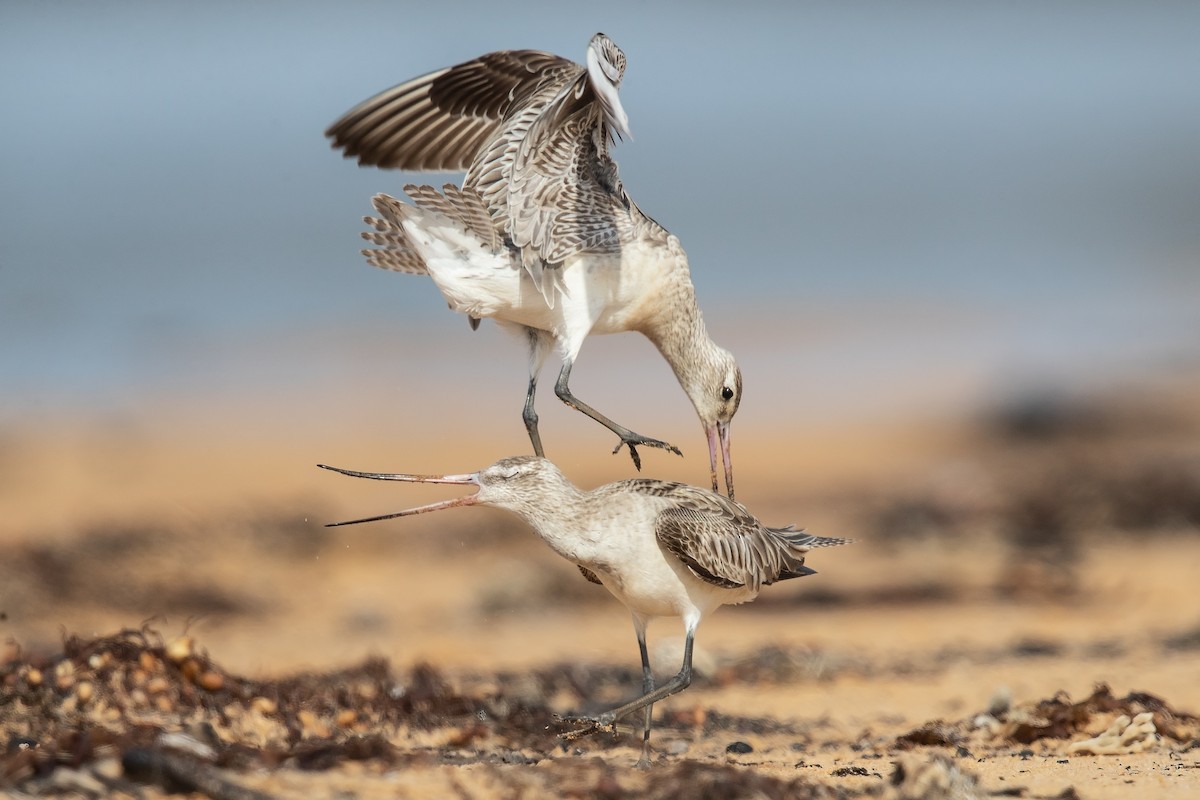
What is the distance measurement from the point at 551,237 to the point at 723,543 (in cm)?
213

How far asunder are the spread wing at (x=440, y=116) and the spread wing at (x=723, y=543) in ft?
9.90

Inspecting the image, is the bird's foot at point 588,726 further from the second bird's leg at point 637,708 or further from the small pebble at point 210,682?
the small pebble at point 210,682

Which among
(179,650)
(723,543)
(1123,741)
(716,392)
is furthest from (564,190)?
(1123,741)

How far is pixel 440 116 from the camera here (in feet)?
29.6

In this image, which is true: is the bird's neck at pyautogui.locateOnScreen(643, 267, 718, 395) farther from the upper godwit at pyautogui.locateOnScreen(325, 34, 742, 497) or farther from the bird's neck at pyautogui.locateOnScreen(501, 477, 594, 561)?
the bird's neck at pyautogui.locateOnScreen(501, 477, 594, 561)

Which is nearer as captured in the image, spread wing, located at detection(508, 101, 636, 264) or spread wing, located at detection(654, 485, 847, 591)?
spread wing, located at detection(654, 485, 847, 591)

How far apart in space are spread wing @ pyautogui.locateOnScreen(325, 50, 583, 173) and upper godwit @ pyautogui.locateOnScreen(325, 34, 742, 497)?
0.5 inches

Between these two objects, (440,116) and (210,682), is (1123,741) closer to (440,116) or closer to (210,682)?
(210,682)

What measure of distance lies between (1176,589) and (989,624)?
5.37 ft

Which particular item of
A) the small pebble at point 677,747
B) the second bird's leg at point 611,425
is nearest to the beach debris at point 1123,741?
the small pebble at point 677,747

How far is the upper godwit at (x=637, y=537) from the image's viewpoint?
20.2 ft

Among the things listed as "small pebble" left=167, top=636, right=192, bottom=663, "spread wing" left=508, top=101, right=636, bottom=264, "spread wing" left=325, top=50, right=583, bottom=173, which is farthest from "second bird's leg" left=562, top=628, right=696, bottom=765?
"spread wing" left=325, top=50, right=583, bottom=173

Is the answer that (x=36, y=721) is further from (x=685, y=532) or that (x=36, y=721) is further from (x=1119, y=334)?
(x=1119, y=334)

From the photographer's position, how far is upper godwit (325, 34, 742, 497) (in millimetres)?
7535
